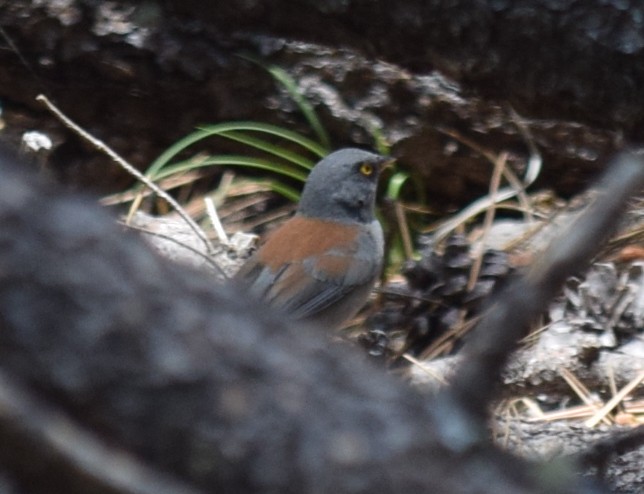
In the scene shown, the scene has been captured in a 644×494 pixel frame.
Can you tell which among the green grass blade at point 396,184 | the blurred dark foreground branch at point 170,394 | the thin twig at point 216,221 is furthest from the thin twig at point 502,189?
the blurred dark foreground branch at point 170,394

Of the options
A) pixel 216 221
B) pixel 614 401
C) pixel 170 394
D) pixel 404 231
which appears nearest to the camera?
pixel 170 394

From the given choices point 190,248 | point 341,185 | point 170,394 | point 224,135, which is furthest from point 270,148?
point 170,394

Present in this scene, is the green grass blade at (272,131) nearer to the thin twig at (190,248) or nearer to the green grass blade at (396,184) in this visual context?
the green grass blade at (396,184)

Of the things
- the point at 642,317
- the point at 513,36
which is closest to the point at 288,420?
the point at 513,36

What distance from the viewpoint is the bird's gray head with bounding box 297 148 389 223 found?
446cm

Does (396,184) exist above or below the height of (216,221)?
above

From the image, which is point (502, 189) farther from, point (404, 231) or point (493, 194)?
point (404, 231)

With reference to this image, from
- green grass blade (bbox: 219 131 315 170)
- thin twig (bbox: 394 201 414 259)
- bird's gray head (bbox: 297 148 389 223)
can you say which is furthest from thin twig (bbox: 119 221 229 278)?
thin twig (bbox: 394 201 414 259)

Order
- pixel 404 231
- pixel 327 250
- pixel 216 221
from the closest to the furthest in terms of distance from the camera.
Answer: pixel 327 250
pixel 216 221
pixel 404 231

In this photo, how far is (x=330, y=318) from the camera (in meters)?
4.19

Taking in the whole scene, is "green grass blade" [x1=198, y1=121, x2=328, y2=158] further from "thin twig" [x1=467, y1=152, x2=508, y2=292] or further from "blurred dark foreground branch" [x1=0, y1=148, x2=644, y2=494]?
"blurred dark foreground branch" [x1=0, y1=148, x2=644, y2=494]

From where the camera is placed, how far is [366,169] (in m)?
4.49

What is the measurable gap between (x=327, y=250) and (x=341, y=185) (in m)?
0.30

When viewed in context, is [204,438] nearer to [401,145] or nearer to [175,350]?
[175,350]
